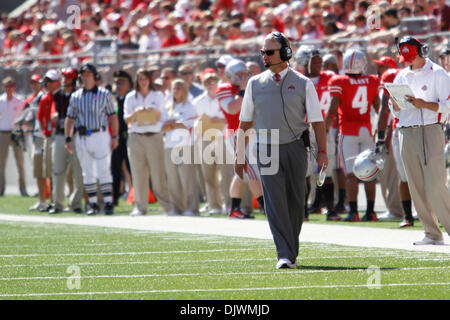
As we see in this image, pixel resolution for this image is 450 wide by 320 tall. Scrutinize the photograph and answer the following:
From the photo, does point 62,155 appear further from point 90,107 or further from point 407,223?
point 407,223

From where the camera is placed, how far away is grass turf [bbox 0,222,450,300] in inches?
303

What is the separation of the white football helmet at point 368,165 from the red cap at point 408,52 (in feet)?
7.52

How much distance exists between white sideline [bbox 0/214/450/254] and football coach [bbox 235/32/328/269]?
72.5 inches

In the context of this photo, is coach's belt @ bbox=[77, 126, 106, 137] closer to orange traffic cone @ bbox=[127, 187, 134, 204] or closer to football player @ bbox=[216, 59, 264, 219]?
football player @ bbox=[216, 59, 264, 219]

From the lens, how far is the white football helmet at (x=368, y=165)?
1284cm

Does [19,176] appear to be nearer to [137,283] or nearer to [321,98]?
[321,98]

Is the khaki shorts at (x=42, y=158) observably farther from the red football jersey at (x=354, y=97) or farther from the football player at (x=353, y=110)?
the red football jersey at (x=354, y=97)

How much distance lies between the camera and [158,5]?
24.8m

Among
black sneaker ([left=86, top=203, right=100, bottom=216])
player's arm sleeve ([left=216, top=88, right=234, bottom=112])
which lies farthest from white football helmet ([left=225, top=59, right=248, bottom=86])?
black sneaker ([left=86, top=203, right=100, bottom=216])

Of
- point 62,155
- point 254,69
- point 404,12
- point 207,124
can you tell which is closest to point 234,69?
point 254,69

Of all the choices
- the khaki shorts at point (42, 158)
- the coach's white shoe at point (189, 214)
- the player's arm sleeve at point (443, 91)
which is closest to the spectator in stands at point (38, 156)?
the khaki shorts at point (42, 158)

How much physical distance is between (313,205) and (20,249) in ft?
18.8

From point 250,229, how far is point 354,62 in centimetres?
266
